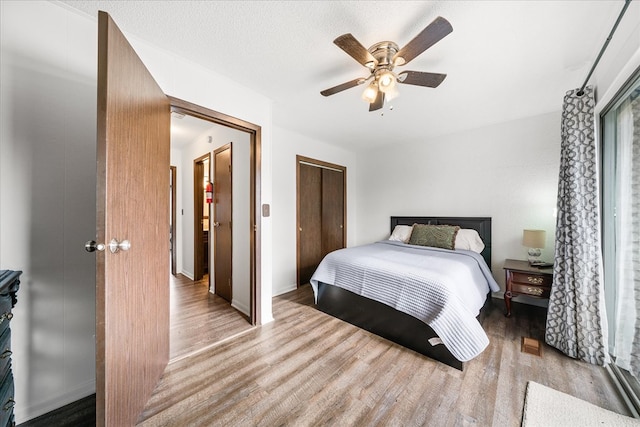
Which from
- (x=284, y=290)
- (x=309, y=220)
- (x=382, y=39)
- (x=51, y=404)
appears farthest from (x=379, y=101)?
(x=51, y=404)

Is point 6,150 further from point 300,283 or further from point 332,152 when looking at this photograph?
point 332,152

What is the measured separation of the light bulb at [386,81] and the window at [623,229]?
1487mm

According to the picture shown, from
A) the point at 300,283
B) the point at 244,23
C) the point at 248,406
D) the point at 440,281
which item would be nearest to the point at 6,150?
the point at 244,23

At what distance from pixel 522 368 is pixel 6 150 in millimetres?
3539

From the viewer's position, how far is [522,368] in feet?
5.75

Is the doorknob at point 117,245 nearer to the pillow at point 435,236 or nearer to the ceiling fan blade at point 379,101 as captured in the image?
the ceiling fan blade at point 379,101

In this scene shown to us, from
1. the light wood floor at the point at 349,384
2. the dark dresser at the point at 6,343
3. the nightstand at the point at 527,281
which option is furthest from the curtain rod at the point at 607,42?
the dark dresser at the point at 6,343

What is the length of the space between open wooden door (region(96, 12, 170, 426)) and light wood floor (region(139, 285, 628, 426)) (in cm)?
32

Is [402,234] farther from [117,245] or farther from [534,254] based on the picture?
[117,245]

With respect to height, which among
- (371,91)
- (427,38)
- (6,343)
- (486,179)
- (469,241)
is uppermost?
(427,38)

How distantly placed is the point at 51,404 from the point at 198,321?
118 cm

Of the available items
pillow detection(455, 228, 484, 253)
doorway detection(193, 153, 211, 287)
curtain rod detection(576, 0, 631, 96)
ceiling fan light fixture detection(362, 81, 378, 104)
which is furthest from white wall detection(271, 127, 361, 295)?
curtain rod detection(576, 0, 631, 96)

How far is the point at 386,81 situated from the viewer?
5.12 ft

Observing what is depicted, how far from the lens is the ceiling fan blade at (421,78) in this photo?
1591 millimetres
